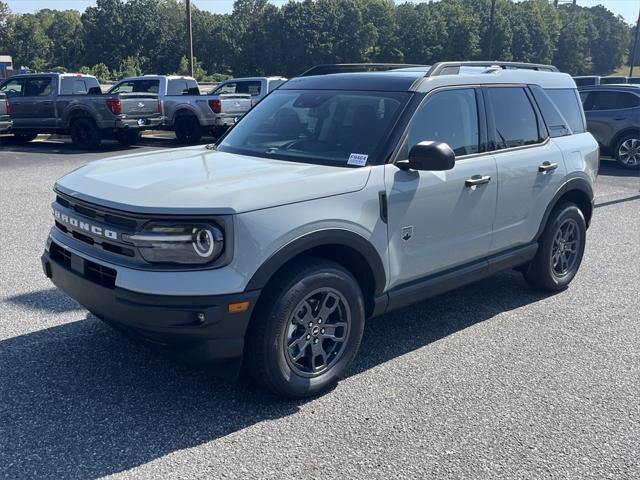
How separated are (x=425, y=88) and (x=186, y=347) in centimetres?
229

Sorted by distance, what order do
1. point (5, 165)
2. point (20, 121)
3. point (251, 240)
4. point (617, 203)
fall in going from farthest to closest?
1. point (20, 121)
2. point (5, 165)
3. point (617, 203)
4. point (251, 240)

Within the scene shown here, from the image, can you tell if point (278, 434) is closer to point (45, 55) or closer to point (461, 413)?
point (461, 413)

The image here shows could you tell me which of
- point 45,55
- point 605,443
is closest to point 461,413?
point 605,443

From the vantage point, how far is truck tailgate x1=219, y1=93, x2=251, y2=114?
1764 centimetres

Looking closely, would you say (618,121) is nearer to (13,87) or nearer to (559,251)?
(559,251)

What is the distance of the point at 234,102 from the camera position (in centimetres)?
1792

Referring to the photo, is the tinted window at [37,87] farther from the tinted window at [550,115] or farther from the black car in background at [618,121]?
the tinted window at [550,115]

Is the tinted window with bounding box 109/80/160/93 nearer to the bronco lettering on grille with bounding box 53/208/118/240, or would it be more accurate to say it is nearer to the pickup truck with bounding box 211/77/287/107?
the pickup truck with bounding box 211/77/287/107

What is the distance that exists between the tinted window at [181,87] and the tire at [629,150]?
35.0ft

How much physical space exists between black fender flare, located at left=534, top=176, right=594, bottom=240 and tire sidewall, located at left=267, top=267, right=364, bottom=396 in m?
2.17

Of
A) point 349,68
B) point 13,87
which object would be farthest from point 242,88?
point 349,68

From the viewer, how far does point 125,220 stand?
11.3 feet

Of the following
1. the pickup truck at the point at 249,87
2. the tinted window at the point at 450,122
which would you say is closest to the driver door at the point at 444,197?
the tinted window at the point at 450,122

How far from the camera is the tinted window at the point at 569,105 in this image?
570cm
